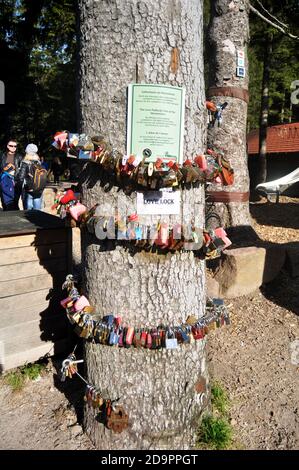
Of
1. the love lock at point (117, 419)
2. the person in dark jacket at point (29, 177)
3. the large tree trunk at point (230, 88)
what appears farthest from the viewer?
the person in dark jacket at point (29, 177)

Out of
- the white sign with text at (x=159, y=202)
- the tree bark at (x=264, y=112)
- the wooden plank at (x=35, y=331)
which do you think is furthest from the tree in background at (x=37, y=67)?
the tree bark at (x=264, y=112)

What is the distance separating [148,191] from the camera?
224 cm

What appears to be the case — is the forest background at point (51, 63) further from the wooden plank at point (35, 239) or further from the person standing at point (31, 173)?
the wooden plank at point (35, 239)

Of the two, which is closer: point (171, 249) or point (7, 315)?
point (171, 249)

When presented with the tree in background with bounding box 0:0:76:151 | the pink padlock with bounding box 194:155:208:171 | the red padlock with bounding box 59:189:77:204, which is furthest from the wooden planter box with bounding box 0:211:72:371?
the tree in background with bounding box 0:0:76:151

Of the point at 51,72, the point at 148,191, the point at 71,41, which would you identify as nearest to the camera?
the point at 148,191

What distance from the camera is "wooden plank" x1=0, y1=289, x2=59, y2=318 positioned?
9.75 ft

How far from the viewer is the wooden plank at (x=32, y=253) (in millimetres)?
2916

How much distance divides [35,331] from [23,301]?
0.98 feet

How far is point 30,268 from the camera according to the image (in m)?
3.03

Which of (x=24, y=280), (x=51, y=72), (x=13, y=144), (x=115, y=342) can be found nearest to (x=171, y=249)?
(x=115, y=342)

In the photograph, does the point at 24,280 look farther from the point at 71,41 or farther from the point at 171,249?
the point at 71,41

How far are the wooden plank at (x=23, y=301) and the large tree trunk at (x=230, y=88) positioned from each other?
3194mm

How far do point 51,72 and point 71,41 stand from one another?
12.9 m
